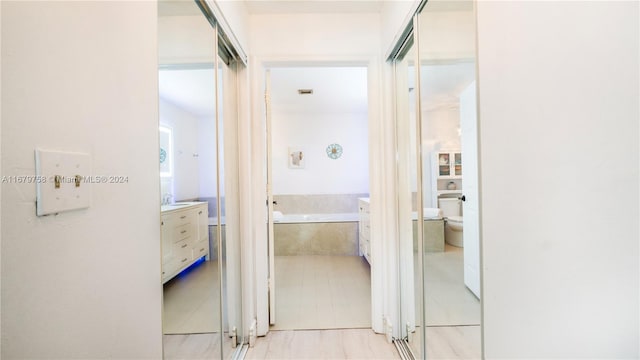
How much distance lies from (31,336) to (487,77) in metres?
1.27

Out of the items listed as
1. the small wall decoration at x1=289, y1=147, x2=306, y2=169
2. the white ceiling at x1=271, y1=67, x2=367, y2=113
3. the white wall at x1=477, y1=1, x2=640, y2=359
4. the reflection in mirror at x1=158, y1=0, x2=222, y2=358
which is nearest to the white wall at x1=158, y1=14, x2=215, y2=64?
the reflection in mirror at x1=158, y1=0, x2=222, y2=358

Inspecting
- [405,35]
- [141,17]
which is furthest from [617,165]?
[405,35]

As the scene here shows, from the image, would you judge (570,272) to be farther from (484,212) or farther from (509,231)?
(484,212)

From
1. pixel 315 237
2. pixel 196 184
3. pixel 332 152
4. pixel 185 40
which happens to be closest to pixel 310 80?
pixel 332 152

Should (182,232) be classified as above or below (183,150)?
below

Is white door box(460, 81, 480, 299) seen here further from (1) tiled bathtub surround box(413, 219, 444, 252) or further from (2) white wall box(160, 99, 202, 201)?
(2) white wall box(160, 99, 202, 201)

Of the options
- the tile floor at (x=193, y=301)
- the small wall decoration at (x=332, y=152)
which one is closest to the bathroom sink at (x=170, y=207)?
the tile floor at (x=193, y=301)

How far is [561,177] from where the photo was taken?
64cm

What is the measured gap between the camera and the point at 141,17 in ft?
2.64

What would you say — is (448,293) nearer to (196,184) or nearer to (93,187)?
(196,184)

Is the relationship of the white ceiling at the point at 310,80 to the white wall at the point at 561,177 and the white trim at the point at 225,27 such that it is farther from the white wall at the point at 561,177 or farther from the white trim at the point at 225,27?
the white wall at the point at 561,177

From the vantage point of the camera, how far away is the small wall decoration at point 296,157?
5.31 metres

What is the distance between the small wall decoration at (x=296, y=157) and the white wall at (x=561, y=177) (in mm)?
4501

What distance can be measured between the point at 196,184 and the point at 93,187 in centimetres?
69
